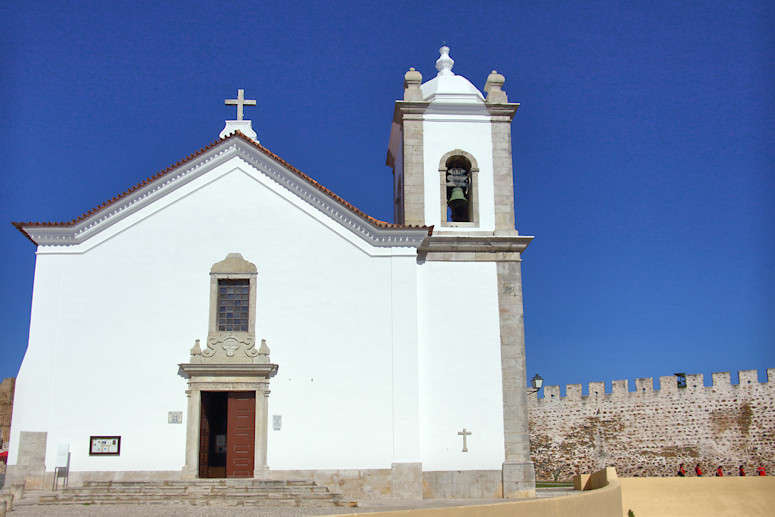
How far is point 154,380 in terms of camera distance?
53.0ft

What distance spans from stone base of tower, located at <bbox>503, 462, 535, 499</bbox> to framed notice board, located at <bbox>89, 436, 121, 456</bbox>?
8046mm

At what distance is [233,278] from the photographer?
1666 centimetres

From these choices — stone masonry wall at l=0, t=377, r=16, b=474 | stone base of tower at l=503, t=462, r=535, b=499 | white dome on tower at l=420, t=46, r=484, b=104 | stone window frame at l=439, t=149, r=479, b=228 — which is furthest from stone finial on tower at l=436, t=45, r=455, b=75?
stone masonry wall at l=0, t=377, r=16, b=474

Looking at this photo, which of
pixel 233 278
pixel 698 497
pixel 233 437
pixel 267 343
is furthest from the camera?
pixel 698 497

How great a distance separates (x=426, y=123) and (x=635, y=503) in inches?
414

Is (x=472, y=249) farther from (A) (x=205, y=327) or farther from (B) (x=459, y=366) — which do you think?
(A) (x=205, y=327)

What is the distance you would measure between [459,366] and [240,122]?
823 cm

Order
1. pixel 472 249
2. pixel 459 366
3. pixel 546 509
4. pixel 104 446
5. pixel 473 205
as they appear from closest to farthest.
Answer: pixel 546 509 → pixel 104 446 → pixel 459 366 → pixel 472 249 → pixel 473 205

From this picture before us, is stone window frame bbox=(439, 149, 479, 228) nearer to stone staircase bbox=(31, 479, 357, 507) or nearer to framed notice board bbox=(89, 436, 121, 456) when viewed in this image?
stone staircase bbox=(31, 479, 357, 507)

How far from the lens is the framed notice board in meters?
15.8

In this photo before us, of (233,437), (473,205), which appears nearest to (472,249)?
(473,205)

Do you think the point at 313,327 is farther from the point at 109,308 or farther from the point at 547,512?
the point at 547,512

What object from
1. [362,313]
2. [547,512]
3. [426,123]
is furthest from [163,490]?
[426,123]

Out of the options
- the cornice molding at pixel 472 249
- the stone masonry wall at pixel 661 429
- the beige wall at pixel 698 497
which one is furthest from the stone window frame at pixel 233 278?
the stone masonry wall at pixel 661 429
